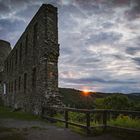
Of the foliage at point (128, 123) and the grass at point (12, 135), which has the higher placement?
the foliage at point (128, 123)

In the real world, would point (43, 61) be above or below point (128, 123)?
above

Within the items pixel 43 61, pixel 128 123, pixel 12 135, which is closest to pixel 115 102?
pixel 43 61

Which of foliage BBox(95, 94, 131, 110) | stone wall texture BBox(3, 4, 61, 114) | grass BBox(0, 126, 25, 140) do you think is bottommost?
grass BBox(0, 126, 25, 140)

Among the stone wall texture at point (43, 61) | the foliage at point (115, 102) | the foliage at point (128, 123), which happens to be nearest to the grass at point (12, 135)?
the foliage at point (128, 123)

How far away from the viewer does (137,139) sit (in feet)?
27.5

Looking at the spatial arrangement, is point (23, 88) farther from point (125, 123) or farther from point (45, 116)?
point (125, 123)

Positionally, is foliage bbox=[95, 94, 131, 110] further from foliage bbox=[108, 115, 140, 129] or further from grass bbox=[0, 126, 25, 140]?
grass bbox=[0, 126, 25, 140]

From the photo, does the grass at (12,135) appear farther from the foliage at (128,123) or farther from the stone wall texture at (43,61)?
the stone wall texture at (43,61)

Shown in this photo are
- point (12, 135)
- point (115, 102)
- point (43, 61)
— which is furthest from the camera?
point (115, 102)

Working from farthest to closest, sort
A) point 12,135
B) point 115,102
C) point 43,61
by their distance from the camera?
point 115,102 < point 43,61 < point 12,135

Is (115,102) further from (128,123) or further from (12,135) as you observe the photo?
(12,135)

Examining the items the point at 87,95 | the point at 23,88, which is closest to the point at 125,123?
the point at 23,88

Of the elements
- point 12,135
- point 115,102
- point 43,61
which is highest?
point 43,61

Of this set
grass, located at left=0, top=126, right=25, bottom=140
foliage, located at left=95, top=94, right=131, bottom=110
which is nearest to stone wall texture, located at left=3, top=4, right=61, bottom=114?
grass, located at left=0, top=126, right=25, bottom=140
